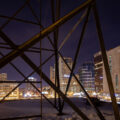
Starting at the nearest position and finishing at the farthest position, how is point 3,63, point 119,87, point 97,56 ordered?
point 3,63
point 119,87
point 97,56

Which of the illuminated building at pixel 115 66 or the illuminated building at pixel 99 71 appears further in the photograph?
the illuminated building at pixel 99 71

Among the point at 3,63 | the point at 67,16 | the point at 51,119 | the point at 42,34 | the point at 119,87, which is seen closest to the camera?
the point at 3,63

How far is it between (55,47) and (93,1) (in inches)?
236

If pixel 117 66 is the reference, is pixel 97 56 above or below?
above

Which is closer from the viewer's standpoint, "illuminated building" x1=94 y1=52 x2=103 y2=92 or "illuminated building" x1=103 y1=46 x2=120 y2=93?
"illuminated building" x1=103 y1=46 x2=120 y2=93

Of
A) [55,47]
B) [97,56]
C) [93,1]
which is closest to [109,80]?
[93,1]

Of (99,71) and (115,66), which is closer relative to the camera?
(115,66)

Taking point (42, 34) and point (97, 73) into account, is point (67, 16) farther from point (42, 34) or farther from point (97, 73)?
point (97, 73)

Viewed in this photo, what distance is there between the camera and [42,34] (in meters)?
6.65

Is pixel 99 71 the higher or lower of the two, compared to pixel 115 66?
higher

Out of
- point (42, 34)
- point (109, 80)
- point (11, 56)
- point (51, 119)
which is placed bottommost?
point (51, 119)

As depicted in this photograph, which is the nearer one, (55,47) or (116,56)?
(55,47)

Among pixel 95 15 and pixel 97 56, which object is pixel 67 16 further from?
pixel 97 56

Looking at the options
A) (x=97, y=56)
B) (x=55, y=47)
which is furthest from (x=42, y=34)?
(x=97, y=56)
